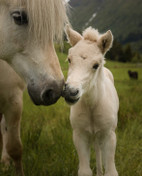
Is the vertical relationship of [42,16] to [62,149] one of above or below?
above

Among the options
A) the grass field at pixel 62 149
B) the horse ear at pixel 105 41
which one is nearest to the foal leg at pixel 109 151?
the grass field at pixel 62 149

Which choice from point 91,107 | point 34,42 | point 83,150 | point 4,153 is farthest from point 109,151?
point 4,153

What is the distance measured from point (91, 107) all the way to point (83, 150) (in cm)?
55

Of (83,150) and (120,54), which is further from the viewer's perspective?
(120,54)

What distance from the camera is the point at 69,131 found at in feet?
14.9

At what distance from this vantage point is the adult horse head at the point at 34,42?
6.79 ft

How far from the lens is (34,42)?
2.12 metres

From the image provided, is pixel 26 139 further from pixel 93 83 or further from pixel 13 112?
pixel 93 83

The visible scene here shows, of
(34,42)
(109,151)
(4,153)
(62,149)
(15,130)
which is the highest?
(34,42)

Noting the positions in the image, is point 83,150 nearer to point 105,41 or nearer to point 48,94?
point 48,94

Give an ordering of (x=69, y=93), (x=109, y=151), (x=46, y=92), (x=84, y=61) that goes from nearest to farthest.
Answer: (x=46, y=92)
(x=69, y=93)
(x=84, y=61)
(x=109, y=151)

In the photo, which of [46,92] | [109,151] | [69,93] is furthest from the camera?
[109,151]

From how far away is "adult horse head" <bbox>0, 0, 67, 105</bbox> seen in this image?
6.79ft

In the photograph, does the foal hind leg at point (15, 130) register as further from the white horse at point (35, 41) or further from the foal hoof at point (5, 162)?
the white horse at point (35, 41)
